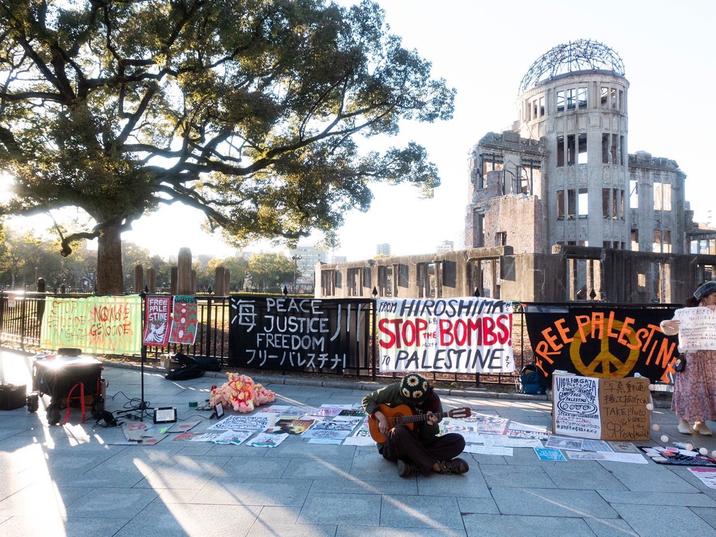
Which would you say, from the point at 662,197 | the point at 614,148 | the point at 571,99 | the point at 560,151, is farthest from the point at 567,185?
the point at 662,197

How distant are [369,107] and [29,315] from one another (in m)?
13.5

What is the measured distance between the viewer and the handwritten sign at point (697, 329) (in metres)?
6.38

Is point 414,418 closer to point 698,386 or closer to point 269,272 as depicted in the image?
point 698,386

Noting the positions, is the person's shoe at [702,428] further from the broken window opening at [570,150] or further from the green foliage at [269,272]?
the green foliage at [269,272]

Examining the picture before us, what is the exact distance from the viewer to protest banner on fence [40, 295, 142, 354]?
12.3 metres

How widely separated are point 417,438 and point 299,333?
18.7ft

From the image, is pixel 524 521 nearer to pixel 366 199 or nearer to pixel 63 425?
pixel 63 425

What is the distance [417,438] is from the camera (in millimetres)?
5195

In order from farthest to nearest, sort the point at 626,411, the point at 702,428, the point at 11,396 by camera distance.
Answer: the point at 11,396 → the point at 702,428 → the point at 626,411

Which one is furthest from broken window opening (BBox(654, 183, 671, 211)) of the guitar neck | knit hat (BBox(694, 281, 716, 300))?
the guitar neck

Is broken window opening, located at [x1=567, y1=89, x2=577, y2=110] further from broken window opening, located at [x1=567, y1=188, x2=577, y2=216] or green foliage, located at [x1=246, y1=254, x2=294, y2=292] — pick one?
green foliage, located at [x1=246, y1=254, x2=294, y2=292]

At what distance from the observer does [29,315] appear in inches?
586

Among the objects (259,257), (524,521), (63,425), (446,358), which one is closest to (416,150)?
(446,358)

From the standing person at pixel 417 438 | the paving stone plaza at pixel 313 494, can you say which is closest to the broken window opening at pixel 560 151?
the paving stone plaza at pixel 313 494
